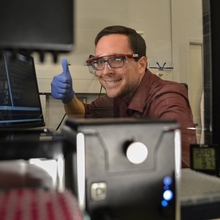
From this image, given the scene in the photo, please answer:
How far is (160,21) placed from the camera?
121cm

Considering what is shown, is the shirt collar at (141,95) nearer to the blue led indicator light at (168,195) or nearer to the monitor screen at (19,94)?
the monitor screen at (19,94)

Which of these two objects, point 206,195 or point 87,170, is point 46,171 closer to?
point 87,170

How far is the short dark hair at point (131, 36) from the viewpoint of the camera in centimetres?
110

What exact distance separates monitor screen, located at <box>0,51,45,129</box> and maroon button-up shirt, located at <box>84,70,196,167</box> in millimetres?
254

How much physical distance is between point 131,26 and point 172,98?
45 centimetres

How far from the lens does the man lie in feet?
3.37

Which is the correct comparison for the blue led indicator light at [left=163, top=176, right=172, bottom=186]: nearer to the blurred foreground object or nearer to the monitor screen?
the blurred foreground object

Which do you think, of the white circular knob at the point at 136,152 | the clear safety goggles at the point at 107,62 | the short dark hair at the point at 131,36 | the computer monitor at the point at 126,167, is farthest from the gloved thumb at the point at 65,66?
the white circular knob at the point at 136,152

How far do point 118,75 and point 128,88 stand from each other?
94mm

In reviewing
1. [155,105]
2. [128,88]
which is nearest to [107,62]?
[128,88]

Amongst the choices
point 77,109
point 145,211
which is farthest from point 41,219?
point 77,109

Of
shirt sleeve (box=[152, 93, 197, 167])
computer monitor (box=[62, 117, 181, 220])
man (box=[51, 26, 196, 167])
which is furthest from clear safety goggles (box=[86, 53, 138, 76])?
computer monitor (box=[62, 117, 181, 220])

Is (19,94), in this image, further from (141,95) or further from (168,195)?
(168,195)

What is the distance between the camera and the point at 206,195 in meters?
0.54
